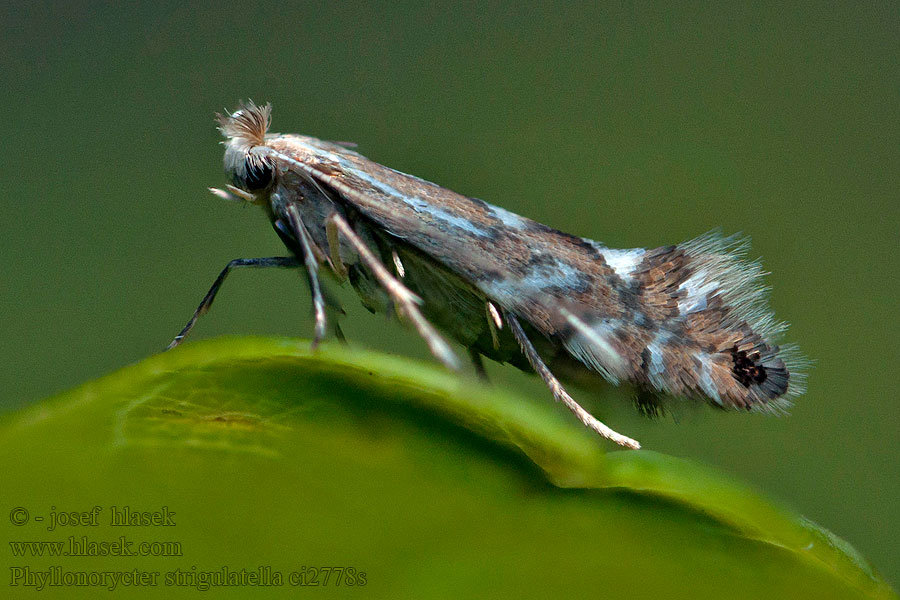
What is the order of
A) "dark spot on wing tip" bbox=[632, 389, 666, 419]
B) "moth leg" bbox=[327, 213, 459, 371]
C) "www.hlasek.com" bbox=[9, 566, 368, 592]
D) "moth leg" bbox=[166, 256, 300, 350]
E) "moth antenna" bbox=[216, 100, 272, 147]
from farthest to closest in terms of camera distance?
"moth antenna" bbox=[216, 100, 272, 147] → "moth leg" bbox=[166, 256, 300, 350] → "dark spot on wing tip" bbox=[632, 389, 666, 419] → "moth leg" bbox=[327, 213, 459, 371] → "www.hlasek.com" bbox=[9, 566, 368, 592]

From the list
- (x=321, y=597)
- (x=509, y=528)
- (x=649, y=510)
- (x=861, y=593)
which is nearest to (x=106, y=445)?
(x=321, y=597)

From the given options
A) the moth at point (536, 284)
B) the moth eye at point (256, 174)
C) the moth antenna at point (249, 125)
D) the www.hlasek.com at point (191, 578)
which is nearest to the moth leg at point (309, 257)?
the moth at point (536, 284)

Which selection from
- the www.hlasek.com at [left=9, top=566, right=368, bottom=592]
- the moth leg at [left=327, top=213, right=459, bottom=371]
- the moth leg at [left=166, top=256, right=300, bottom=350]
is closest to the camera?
the www.hlasek.com at [left=9, top=566, right=368, bottom=592]

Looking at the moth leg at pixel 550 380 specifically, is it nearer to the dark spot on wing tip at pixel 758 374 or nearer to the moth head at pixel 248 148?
the dark spot on wing tip at pixel 758 374

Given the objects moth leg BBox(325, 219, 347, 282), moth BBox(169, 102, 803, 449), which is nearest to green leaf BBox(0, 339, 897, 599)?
moth BBox(169, 102, 803, 449)

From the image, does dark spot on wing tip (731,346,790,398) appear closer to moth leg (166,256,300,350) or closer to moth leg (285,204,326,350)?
moth leg (285,204,326,350)
